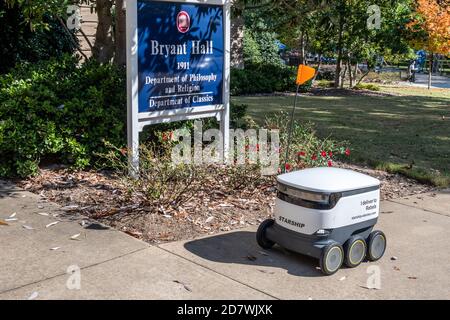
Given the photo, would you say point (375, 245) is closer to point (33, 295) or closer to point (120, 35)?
point (33, 295)

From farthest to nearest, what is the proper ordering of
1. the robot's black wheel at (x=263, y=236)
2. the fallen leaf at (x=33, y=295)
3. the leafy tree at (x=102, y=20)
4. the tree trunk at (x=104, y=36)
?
the tree trunk at (x=104, y=36) → the leafy tree at (x=102, y=20) → the robot's black wheel at (x=263, y=236) → the fallen leaf at (x=33, y=295)

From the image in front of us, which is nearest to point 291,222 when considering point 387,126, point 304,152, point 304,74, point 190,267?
point 190,267

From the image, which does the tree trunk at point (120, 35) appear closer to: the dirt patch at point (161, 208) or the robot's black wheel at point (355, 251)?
the dirt patch at point (161, 208)

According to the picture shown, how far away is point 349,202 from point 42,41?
22.1ft

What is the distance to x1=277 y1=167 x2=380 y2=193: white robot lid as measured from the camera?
4.33 metres

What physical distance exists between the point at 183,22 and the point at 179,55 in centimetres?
38

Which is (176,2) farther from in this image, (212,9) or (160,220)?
(160,220)

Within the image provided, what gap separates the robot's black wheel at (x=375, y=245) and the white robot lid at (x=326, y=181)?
0.42 m

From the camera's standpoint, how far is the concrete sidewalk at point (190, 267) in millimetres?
4020

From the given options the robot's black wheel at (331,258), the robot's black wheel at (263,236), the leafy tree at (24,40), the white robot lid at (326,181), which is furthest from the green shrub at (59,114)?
the robot's black wheel at (331,258)

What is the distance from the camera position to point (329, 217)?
14.2 feet

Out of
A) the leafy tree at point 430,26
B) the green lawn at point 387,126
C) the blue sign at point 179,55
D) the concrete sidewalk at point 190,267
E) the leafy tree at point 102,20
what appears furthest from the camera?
the leafy tree at point 430,26

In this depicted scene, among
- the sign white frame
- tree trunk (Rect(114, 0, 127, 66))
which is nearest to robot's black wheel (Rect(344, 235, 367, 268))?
the sign white frame

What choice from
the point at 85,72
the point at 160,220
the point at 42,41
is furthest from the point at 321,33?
the point at 160,220
